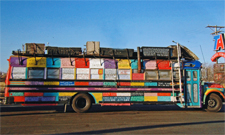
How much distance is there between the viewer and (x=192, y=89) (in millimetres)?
11930

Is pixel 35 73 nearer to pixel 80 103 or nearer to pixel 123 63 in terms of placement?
pixel 80 103

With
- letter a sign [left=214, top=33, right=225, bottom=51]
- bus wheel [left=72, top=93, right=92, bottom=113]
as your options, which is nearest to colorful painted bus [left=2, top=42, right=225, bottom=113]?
bus wheel [left=72, top=93, right=92, bottom=113]

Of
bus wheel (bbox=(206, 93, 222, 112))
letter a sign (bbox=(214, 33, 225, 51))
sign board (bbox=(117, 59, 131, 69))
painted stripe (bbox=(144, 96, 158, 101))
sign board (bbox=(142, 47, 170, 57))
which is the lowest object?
bus wheel (bbox=(206, 93, 222, 112))

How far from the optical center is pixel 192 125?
828 centimetres

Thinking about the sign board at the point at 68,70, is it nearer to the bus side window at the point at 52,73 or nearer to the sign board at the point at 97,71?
the bus side window at the point at 52,73

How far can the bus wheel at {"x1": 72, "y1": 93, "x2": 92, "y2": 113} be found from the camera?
1110 centimetres

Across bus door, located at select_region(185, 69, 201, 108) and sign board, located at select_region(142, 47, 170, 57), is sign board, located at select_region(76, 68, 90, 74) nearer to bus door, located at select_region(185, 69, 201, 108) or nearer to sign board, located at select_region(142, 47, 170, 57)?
sign board, located at select_region(142, 47, 170, 57)

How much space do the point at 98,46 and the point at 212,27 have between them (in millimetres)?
25255

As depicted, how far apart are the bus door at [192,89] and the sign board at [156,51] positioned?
5.38 ft

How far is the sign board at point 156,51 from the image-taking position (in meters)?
11.9

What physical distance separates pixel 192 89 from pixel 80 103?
20.8 feet

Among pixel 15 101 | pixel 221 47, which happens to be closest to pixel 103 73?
pixel 15 101

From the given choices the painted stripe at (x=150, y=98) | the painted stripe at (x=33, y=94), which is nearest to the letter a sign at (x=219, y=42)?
the painted stripe at (x=150, y=98)

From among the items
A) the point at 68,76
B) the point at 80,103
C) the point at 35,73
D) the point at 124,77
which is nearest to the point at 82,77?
the point at 68,76
